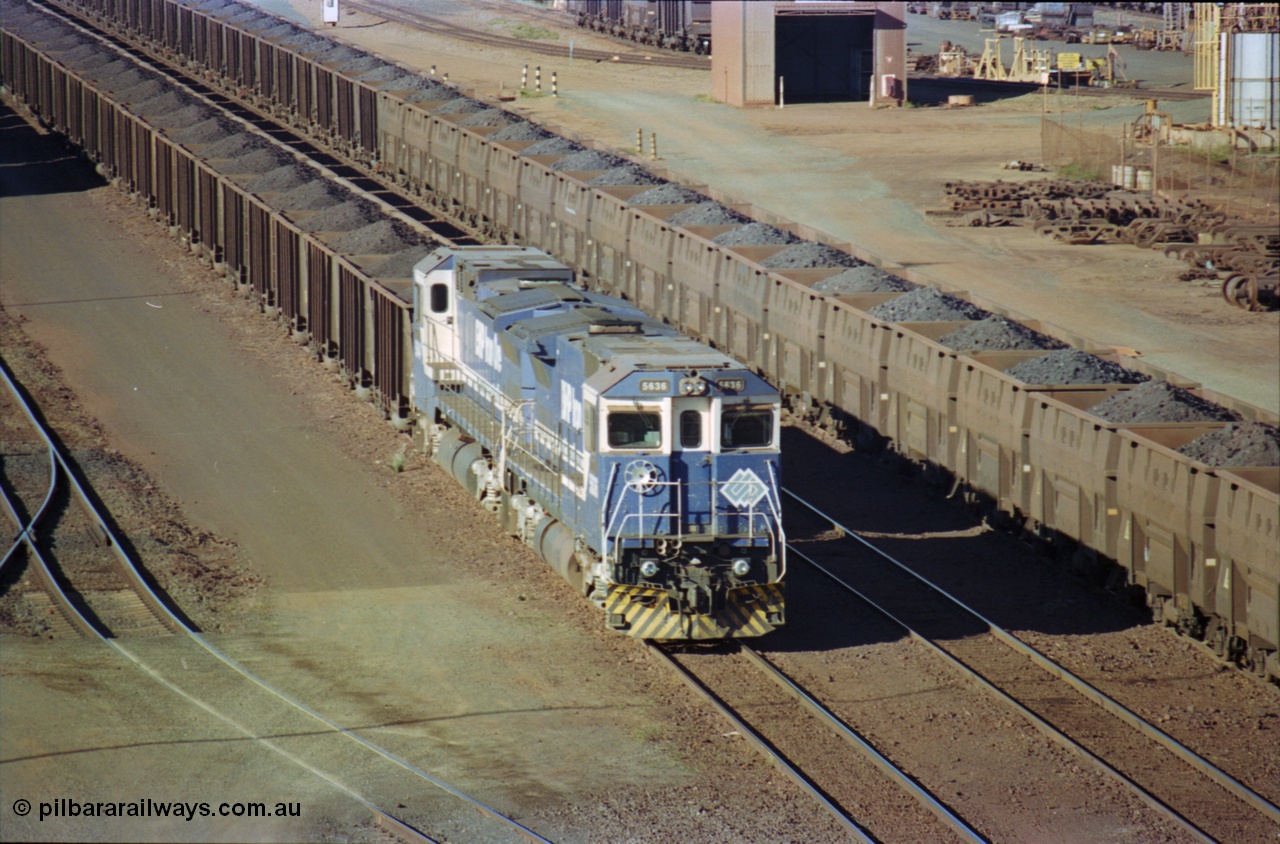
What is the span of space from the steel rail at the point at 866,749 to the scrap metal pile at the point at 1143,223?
2480 cm

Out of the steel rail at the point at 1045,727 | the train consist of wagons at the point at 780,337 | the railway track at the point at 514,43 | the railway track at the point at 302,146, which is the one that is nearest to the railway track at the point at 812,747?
the steel rail at the point at 1045,727

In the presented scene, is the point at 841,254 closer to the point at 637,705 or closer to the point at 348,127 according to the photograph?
the point at 637,705

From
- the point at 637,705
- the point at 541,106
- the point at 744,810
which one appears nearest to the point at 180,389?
the point at 637,705

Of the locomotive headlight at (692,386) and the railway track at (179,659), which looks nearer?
the railway track at (179,659)

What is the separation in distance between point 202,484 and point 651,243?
13388 millimetres

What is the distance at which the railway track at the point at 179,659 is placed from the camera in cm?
1321

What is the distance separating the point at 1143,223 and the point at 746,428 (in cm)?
3054

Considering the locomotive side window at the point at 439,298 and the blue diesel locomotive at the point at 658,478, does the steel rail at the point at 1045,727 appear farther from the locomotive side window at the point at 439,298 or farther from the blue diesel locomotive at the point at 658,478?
the locomotive side window at the point at 439,298

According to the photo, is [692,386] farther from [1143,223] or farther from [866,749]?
[1143,223]

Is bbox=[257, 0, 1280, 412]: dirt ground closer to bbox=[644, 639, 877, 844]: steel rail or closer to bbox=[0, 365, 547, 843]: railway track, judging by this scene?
bbox=[644, 639, 877, 844]: steel rail

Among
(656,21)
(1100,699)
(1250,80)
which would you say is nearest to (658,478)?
(1100,699)

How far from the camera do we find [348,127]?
5053 centimetres

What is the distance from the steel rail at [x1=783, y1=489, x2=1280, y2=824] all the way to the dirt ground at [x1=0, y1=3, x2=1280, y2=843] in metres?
0.39

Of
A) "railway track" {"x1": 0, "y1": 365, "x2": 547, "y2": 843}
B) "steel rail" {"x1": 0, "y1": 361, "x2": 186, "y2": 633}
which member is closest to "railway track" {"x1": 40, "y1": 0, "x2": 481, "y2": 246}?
"steel rail" {"x1": 0, "y1": 361, "x2": 186, "y2": 633}
